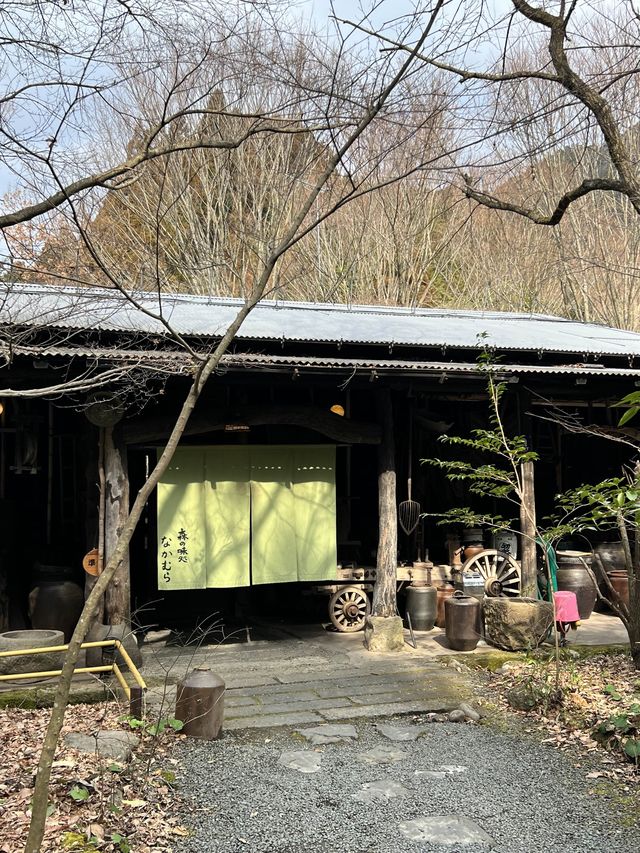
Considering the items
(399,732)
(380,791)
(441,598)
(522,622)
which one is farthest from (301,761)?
(441,598)

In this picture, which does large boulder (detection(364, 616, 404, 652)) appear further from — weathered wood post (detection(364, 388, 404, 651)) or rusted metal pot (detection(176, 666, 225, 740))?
rusted metal pot (detection(176, 666, 225, 740))

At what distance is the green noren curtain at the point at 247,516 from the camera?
8367 millimetres

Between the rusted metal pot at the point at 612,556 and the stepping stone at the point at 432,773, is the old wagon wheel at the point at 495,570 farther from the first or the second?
the stepping stone at the point at 432,773

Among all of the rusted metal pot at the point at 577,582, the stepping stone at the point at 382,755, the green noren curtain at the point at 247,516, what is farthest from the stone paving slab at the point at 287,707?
the rusted metal pot at the point at 577,582

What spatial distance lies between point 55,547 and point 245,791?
5.52 metres

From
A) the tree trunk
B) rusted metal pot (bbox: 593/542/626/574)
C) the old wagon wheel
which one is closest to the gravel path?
the tree trunk

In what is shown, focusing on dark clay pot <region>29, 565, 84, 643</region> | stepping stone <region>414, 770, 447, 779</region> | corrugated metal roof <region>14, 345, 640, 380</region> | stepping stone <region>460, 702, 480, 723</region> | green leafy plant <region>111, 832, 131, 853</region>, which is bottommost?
stepping stone <region>414, 770, 447, 779</region>

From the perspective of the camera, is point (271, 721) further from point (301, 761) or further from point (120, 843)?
point (120, 843)

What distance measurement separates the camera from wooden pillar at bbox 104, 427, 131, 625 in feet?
24.4

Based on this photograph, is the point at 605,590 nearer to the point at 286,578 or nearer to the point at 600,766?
the point at 286,578

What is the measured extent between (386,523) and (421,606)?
1.34 meters

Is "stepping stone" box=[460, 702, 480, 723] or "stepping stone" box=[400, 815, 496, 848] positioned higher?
"stepping stone" box=[460, 702, 480, 723]

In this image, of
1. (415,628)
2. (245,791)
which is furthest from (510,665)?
(245,791)

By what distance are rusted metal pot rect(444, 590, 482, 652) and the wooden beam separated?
2.10 metres
